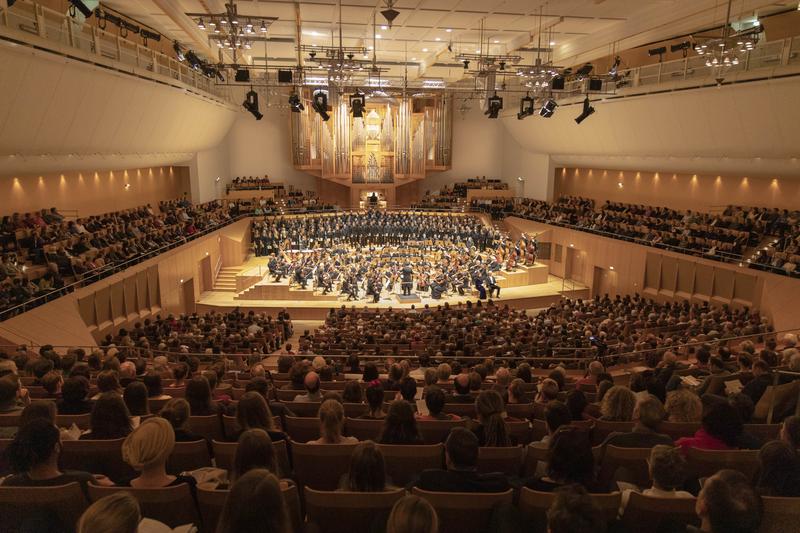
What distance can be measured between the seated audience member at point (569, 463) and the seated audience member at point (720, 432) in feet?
3.05

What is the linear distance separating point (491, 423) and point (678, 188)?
19.1m

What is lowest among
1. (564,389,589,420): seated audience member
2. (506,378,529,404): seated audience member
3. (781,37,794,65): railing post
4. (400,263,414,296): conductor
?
(400,263,414,296): conductor

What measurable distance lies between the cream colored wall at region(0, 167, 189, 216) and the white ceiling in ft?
16.3

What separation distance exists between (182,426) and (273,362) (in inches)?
278

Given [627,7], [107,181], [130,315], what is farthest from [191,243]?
[627,7]

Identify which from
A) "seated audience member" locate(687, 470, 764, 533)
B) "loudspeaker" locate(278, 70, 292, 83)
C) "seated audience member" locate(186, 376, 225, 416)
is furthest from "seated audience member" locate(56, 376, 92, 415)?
"loudspeaker" locate(278, 70, 292, 83)

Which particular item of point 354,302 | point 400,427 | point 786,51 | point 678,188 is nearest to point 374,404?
point 400,427

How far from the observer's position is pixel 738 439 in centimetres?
322

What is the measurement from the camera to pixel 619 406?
3.61 meters

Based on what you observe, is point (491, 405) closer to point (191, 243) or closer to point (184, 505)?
point (184, 505)

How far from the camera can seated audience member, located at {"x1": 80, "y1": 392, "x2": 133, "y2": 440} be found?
3.07m

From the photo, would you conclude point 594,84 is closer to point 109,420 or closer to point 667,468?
point 667,468

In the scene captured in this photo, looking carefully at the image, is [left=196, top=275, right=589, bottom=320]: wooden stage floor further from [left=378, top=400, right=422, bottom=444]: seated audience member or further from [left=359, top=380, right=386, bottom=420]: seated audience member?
[left=378, top=400, right=422, bottom=444]: seated audience member

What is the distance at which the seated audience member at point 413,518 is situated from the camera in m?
1.64
